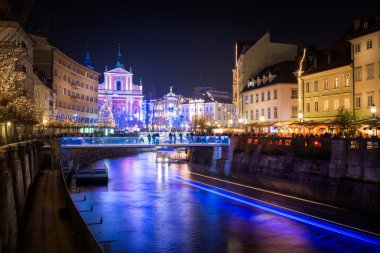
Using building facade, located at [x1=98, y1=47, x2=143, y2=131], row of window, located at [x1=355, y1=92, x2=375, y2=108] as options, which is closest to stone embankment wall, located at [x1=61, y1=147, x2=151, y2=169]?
row of window, located at [x1=355, y1=92, x2=375, y2=108]

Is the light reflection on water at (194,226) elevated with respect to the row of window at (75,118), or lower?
lower

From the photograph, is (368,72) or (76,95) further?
(76,95)

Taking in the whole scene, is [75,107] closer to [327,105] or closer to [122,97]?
[122,97]

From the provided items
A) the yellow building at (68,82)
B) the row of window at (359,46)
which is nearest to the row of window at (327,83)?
the row of window at (359,46)

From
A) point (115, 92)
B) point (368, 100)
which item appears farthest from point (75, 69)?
point (368, 100)

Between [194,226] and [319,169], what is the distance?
611 inches

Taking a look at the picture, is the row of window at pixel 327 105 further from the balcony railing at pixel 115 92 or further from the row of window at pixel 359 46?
the balcony railing at pixel 115 92

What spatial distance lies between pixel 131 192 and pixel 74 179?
45.2 ft

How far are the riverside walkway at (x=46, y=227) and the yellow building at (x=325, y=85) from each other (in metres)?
34.1

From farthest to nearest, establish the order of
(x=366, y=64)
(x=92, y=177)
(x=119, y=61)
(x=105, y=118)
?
(x=119, y=61)
(x=105, y=118)
(x=92, y=177)
(x=366, y=64)

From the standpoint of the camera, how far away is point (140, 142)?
62188 millimetres

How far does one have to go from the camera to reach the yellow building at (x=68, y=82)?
315ft

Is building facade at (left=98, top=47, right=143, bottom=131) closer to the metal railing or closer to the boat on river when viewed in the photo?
the boat on river

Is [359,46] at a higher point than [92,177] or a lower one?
higher
